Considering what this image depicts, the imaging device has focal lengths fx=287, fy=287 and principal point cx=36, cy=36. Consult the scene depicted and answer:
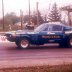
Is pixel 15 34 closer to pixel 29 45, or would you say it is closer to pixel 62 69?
pixel 29 45

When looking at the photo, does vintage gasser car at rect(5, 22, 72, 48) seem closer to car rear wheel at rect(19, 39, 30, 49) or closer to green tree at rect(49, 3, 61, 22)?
car rear wheel at rect(19, 39, 30, 49)

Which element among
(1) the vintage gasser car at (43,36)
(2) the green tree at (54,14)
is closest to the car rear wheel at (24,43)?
(1) the vintage gasser car at (43,36)

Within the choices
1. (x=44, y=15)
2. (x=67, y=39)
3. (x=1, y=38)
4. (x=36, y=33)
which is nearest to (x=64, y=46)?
(x=67, y=39)

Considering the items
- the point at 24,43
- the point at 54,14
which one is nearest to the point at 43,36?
the point at 24,43

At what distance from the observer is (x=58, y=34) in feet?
58.6

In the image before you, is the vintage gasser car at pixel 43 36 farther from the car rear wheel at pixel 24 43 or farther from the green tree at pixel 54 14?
the green tree at pixel 54 14

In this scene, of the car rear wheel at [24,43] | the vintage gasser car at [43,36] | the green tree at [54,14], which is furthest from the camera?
the green tree at [54,14]

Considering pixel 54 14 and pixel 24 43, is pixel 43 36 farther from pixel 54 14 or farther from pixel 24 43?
pixel 54 14

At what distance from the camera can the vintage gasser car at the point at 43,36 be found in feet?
57.8

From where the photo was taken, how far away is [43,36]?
17734 millimetres

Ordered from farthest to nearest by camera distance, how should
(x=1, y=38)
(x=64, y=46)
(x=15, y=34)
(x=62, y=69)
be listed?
(x=1, y=38) → (x=64, y=46) → (x=15, y=34) → (x=62, y=69)

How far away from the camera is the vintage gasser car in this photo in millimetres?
17609

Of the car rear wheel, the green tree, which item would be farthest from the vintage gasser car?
the green tree

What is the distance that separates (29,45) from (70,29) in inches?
109
